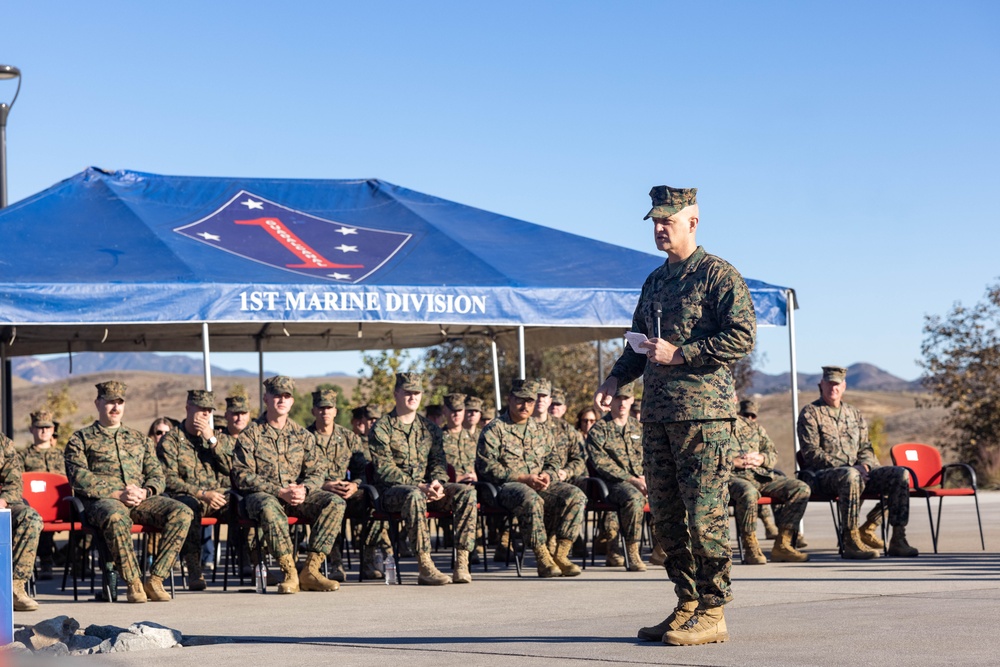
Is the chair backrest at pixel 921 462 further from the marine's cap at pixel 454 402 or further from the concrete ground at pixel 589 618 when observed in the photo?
the marine's cap at pixel 454 402

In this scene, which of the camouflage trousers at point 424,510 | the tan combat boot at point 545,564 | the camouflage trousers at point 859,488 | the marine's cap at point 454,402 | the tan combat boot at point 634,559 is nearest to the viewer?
the camouflage trousers at point 424,510

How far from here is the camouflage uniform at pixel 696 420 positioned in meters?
6.37

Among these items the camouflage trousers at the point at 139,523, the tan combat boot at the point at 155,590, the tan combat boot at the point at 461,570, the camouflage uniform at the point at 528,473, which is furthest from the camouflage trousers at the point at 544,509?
the tan combat boot at the point at 155,590

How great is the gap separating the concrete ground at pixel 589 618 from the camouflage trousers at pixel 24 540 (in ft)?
1.06

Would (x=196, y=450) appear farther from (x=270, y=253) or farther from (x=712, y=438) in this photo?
(x=712, y=438)

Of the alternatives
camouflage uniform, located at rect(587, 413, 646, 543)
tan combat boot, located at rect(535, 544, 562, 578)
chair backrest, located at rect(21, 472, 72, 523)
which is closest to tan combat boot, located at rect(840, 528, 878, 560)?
camouflage uniform, located at rect(587, 413, 646, 543)

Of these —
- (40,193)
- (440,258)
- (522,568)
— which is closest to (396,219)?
(440,258)

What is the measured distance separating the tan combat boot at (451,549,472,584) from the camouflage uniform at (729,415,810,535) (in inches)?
88.8

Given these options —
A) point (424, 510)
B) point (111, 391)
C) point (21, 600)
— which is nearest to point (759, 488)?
point (424, 510)

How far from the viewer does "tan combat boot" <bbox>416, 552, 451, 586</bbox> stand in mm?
10523

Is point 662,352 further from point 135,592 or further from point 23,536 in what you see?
point 23,536

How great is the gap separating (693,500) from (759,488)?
5820 millimetres

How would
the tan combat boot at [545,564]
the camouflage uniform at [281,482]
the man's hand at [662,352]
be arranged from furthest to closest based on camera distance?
1. the tan combat boot at [545,564]
2. the camouflage uniform at [281,482]
3. the man's hand at [662,352]

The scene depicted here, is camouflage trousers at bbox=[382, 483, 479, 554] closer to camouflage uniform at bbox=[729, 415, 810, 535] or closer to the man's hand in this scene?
camouflage uniform at bbox=[729, 415, 810, 535]
